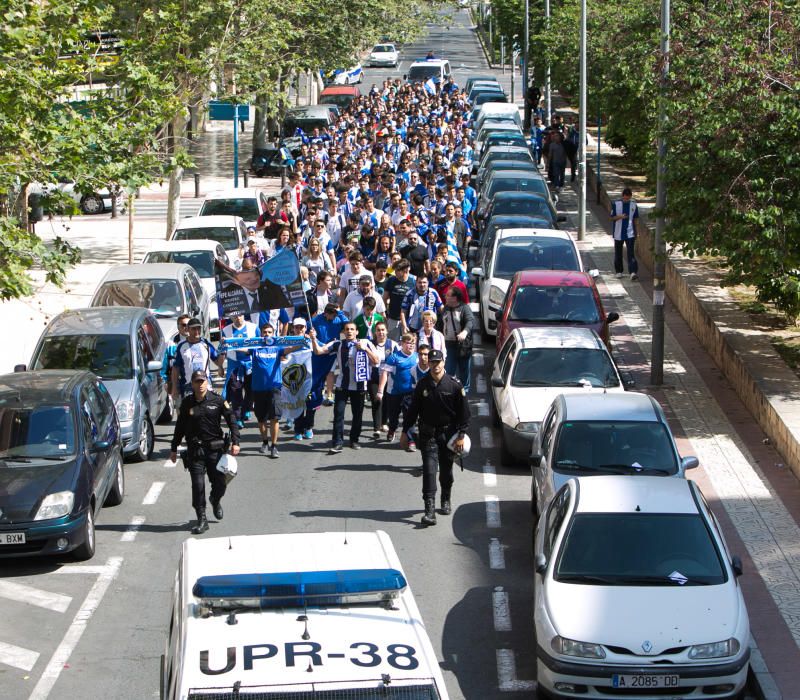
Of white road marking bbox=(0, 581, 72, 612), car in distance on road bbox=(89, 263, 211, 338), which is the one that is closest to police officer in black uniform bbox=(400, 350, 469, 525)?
white road marking bbox=(0, 581, 72, 612)

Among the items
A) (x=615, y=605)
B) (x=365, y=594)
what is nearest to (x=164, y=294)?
(x=615, y=605)

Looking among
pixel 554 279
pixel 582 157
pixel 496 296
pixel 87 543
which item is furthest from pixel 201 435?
pixel 582 157

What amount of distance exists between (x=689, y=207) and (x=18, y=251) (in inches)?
328

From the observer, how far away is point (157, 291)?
69.6 feet

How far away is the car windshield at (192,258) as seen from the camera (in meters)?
24.5

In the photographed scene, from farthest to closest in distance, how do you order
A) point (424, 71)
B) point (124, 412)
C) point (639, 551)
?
point (424, 71) < point (124, 412) < point (639, 551)

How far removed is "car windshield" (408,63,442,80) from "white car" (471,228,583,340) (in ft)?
173

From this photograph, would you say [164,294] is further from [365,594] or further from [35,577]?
[365,594]

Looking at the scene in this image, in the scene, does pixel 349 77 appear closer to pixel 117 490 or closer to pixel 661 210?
pixel 661 210

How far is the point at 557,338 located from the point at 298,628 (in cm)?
1069

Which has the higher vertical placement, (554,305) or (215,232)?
(215,232)

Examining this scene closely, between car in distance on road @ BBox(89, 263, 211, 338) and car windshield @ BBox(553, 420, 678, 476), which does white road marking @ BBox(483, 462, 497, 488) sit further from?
car in distance on road @ BBox(89, 263, 211, 338)

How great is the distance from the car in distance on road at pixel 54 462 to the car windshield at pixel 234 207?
16.2m

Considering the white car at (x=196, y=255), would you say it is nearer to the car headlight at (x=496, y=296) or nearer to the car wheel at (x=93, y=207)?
the car headlight at (x=496, y=296)
